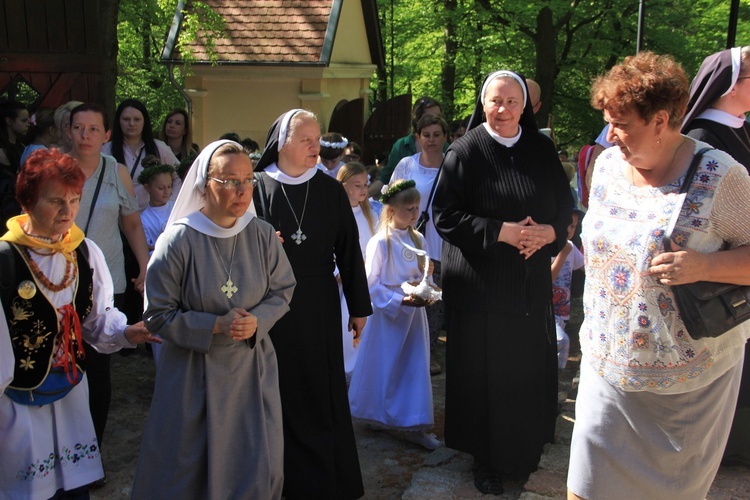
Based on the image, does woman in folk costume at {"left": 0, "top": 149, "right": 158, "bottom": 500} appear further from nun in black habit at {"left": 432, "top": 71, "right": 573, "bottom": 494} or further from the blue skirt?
the blue skirt

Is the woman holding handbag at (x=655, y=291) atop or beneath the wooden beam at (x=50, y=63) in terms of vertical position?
beneath

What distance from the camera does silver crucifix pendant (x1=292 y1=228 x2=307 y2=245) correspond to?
4484mm

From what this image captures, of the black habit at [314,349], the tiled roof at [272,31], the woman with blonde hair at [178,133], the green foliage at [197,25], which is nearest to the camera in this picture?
the black habit at [314,349]

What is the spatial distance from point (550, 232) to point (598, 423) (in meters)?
1.56

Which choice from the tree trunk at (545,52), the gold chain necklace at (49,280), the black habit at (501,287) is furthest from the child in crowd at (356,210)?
the tree trunk at (545,52)

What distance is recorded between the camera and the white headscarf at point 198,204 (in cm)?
365

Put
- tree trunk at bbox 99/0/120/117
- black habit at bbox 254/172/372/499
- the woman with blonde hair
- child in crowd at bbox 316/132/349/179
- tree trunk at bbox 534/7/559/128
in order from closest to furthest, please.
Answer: black habit at bbox 254/172/372/499 < child in crowd at bbox 316/132/349/179 < the woman with blonde hair < tree trunk at bbox 99/0/120/117 < tree trunk at bbox 534/7/559/128

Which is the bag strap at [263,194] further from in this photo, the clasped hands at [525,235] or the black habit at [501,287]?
the clasped hands at [525,235]

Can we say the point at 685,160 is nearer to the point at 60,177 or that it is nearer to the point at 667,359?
the point at 667,359

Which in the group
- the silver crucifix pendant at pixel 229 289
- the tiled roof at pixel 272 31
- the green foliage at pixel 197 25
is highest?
the tiled roof at pixel 272 31

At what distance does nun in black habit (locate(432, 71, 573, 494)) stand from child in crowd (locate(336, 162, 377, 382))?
1616 mm

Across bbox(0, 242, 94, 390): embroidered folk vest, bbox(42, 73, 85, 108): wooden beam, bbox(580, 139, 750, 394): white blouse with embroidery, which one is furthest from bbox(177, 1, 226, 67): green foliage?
bbox(580, 139, 750, 394): white blouse with embroidery

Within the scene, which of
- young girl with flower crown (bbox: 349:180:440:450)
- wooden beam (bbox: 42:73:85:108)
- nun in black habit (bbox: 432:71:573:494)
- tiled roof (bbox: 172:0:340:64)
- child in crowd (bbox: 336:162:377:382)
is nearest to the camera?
nun in black habit (bbox: 432:71:573:494)

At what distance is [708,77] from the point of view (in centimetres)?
438
